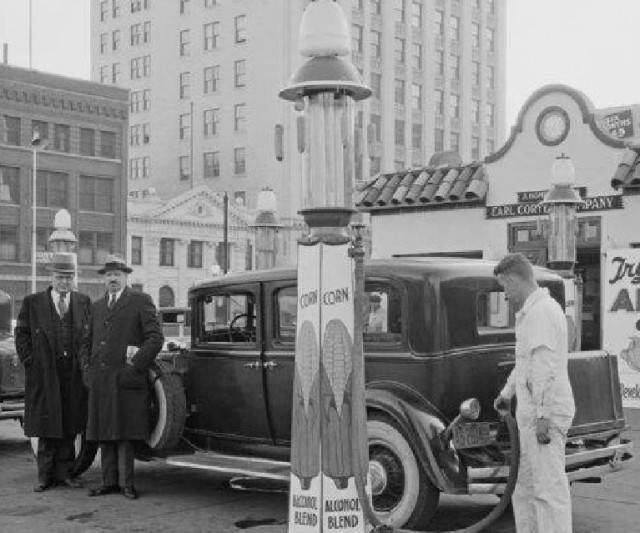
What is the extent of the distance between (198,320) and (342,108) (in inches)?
155

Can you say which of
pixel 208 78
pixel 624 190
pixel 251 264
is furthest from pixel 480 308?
pixel 208 78

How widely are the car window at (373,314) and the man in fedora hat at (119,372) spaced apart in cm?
108

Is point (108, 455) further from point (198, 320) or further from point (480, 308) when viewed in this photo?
point (480, 308)

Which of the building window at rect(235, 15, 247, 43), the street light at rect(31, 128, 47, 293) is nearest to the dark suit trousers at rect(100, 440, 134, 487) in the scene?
the street light at rect(31, 128, 47, 293)

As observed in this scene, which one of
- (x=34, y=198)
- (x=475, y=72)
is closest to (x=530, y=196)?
(x=34, y=198)

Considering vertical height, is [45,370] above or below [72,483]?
above

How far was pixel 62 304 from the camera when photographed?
9.30m

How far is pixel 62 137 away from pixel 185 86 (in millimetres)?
21524

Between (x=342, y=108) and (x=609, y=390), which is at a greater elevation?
(x=342, y=108)

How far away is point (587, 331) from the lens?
19.7 metres

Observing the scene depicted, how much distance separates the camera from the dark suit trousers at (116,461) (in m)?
8.55

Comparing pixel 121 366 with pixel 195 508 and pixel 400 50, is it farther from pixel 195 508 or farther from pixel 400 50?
pixel 400 50

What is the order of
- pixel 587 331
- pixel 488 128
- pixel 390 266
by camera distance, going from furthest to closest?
pixel 488 128 → pixel 587 331 → pixel 390 266

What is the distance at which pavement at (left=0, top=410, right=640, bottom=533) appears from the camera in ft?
24.7
